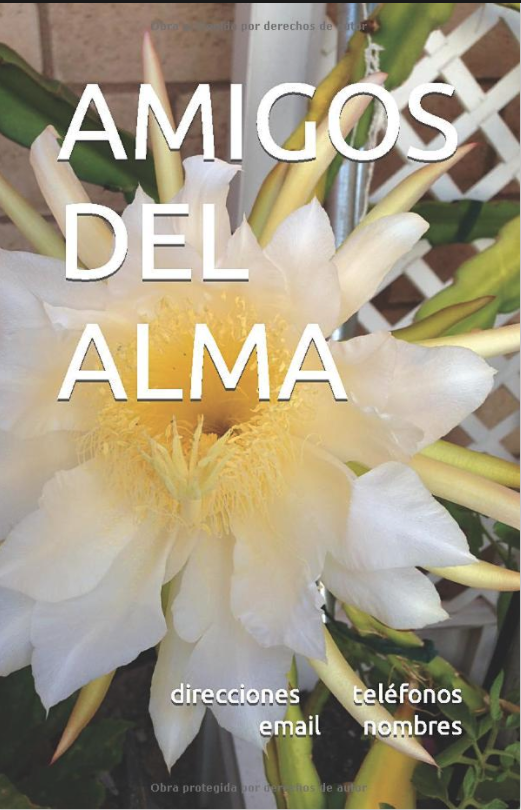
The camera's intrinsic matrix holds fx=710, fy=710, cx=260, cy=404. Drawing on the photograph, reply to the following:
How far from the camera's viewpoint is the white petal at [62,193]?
412 millimetres

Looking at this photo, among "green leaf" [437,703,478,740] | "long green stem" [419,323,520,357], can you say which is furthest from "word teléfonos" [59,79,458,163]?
"green leaf" [437,703,478,740]

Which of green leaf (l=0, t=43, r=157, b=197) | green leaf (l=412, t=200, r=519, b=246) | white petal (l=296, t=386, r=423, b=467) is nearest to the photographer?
white petal (l=296, t=386, r=423, b=467)

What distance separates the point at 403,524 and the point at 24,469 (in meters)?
0.20

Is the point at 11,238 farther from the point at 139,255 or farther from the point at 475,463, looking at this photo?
the point at 475,463

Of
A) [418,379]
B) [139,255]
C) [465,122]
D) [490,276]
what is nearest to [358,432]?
[418,379]

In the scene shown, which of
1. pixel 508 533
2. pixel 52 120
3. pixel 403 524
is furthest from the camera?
pixel 508 533

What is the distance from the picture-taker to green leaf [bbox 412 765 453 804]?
59cm

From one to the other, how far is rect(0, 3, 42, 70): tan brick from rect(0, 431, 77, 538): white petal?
19.7 inches

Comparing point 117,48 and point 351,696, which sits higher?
point 117,48

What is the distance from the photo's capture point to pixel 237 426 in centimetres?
40

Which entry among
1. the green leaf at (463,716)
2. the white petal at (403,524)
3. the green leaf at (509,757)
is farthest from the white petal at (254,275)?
the green leaf at (509,757)

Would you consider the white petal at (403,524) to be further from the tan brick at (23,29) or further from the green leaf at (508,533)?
the tan brick at (23,29)

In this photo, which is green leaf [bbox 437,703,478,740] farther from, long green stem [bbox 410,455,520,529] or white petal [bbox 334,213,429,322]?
white petal [bbox 334,213,429,322]

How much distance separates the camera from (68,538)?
0.38 metres
